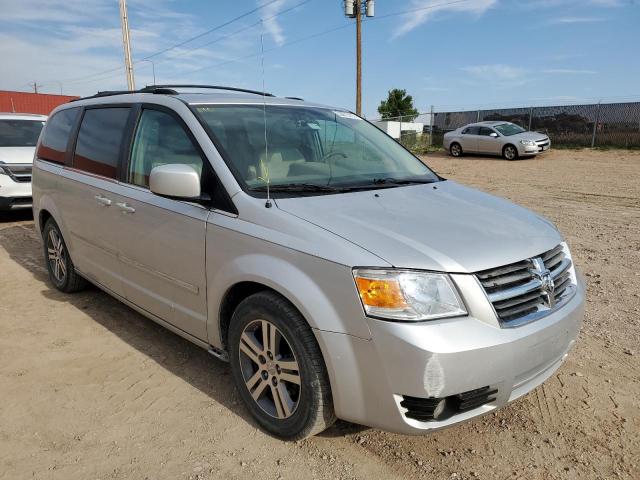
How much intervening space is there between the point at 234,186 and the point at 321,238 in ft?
2.34

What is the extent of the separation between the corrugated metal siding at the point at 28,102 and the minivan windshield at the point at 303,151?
40052mm

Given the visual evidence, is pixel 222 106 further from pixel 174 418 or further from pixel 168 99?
pixel 174 418

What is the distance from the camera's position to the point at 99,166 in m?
4.06

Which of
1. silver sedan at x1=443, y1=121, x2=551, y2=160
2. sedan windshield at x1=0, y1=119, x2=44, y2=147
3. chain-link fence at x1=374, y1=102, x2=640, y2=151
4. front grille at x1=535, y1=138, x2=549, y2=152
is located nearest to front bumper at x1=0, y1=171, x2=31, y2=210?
sedan windshield at x1=0, y1=119, x2=44, y2=147

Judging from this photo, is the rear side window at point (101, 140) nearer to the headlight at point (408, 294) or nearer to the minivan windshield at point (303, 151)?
the minivan windshield at point (303, 151)

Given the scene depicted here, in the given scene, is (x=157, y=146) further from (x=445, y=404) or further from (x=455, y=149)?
(x=455, y=149)

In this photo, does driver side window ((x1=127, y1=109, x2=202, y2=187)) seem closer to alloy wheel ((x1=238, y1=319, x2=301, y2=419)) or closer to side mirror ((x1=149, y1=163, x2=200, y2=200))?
side mirror ((x1=149, y1=163, x2=200, y2=200))

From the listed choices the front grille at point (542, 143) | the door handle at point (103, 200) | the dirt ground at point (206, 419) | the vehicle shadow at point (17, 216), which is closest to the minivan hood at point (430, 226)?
the dirt ground at point (206, 419)

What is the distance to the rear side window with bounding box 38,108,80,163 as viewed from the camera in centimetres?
474

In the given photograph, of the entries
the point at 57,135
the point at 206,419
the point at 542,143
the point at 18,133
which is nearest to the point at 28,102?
the point at 18,133

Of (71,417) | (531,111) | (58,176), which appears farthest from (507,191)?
(531,111)

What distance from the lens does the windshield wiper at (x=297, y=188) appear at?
2889mm

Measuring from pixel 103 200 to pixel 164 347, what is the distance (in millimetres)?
1180

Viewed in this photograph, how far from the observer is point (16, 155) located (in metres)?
8.76
